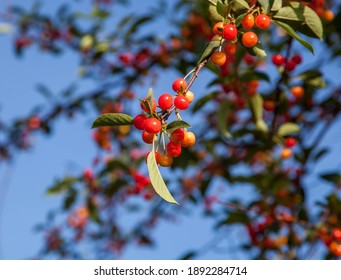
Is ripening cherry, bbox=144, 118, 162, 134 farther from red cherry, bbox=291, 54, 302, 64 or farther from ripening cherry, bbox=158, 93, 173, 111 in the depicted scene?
red cherry, bbox=291, 54, 302, 64

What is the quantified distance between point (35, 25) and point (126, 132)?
173 cm

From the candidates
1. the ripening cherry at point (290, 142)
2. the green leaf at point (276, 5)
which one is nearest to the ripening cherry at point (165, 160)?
Result: the green leaf at point (276, 5)

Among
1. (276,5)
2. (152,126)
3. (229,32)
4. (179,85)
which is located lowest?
(152,126)

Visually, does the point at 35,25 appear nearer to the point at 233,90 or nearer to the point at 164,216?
the point at 164,216

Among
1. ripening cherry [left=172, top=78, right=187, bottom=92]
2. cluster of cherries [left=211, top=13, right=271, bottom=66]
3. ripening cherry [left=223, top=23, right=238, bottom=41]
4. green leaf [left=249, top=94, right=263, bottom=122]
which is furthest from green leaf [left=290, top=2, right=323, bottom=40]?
green leaf [left=249, top=94, right=263, bottom=122]

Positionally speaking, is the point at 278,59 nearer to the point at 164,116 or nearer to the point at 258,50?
the point at 258,50

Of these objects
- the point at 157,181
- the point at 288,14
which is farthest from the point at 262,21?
the point at 157,181

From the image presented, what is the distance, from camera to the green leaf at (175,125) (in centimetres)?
108

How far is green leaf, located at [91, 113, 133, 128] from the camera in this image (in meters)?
1.16

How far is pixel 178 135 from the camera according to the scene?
1.17 m

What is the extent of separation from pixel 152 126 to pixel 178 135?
0.10m

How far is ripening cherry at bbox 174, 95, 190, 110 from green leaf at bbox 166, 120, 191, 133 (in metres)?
0.04

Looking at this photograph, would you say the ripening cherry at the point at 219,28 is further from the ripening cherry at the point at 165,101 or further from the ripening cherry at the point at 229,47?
the ripening cherry at the point at 165,101

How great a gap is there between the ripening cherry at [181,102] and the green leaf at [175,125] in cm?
4
